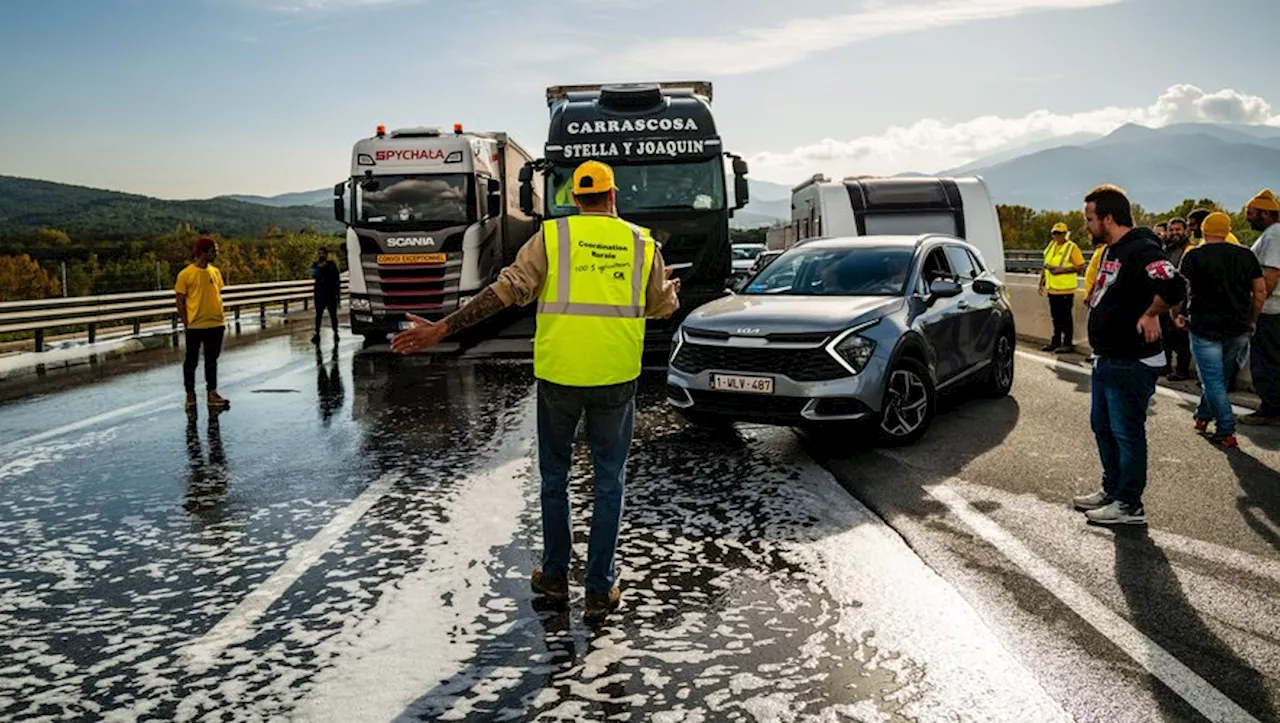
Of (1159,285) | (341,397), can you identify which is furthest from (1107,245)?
(341,397)

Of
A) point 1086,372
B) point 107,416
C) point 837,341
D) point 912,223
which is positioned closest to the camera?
point 837,341

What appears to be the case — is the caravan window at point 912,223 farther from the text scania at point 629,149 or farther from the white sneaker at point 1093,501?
the white sneaker at point 1093,501

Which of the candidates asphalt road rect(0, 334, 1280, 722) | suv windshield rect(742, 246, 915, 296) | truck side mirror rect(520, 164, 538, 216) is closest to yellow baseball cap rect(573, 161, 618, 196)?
asphalt road rect(0, 334, 1280, 722)

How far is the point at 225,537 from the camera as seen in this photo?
548 centimetres

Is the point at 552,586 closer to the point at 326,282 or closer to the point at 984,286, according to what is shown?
the point at 984,286

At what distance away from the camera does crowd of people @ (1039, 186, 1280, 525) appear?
566 centimetres

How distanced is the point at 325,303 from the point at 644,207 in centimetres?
771

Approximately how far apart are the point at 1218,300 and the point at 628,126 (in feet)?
26.9

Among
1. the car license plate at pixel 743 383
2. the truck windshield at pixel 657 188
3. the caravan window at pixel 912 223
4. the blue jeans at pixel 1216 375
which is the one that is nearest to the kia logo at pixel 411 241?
the truck windshield at pixel 657 188

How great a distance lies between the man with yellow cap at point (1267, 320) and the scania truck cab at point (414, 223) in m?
11.3

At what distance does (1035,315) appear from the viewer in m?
16.9

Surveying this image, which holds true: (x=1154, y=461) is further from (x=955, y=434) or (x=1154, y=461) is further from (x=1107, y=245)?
(x=1107, y=245)

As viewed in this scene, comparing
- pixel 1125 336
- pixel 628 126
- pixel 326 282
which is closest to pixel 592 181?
pixel 1125 336

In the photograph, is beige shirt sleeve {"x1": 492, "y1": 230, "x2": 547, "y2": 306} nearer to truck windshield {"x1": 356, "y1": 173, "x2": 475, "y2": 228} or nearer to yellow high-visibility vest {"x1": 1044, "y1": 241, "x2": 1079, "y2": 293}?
yellow high-visibility vest {"x1": 1044, "y1": 241, "x2": 1079, "y2": 293}
